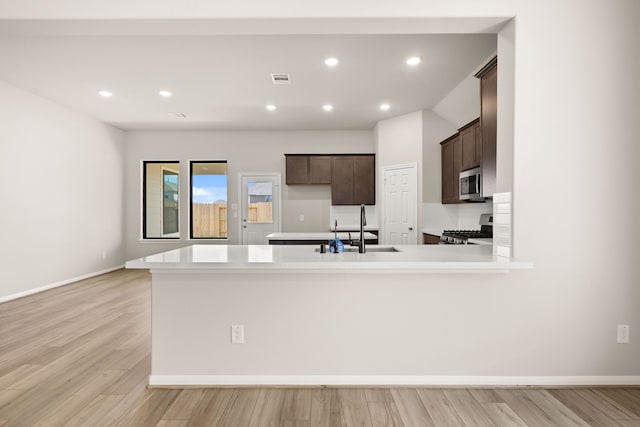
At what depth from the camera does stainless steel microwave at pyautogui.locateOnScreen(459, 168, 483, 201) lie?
451cm

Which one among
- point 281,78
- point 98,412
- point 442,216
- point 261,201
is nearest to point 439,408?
point 98,412

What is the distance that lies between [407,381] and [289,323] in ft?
2.93

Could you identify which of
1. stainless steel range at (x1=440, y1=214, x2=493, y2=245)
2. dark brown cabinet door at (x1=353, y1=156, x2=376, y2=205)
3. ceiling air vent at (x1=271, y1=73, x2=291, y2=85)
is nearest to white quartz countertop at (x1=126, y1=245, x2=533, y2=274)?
stainless steel range at (x1=440, y1=214, x2=493, y2=245)

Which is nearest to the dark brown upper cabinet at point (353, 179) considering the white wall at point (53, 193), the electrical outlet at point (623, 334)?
the white wall at point (53, 193)

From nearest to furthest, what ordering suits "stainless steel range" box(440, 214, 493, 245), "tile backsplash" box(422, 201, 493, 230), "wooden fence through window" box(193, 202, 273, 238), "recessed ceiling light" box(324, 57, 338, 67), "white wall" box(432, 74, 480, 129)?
"recessed ceiling light" box(324, 57, 338, 67) → "stainless steel range" box(440, 214, 493, 245) → "white wall" box(432, 74, 480, 129) → "tile backsplash" box(422, 201, 493, 230) → "wooden fence through window" box(193, 202, 273, 238)

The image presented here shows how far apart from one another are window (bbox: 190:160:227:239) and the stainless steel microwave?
464cm

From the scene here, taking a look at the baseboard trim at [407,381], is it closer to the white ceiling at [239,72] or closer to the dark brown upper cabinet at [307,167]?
the white ceiling at [239,72]

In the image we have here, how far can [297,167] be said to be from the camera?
23.4 ft

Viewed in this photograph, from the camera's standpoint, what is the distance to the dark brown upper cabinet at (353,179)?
7062 millimetres

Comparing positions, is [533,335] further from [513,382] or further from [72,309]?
[72,309]

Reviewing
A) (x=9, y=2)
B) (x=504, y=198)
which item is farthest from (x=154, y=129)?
(x=504, y=198)

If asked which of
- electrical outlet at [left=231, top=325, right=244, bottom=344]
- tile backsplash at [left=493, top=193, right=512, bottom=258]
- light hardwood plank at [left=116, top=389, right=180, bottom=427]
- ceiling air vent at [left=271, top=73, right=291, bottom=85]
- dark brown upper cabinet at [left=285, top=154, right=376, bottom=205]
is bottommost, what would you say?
light hardwood plank at [left=116, top=389, right=180, bottom=427]

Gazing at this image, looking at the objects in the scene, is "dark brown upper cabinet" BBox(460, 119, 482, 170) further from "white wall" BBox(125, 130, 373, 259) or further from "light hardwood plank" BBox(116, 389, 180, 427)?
"light hardwood plank" BBox(116, 389, 180, 427)

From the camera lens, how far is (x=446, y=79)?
468cm
